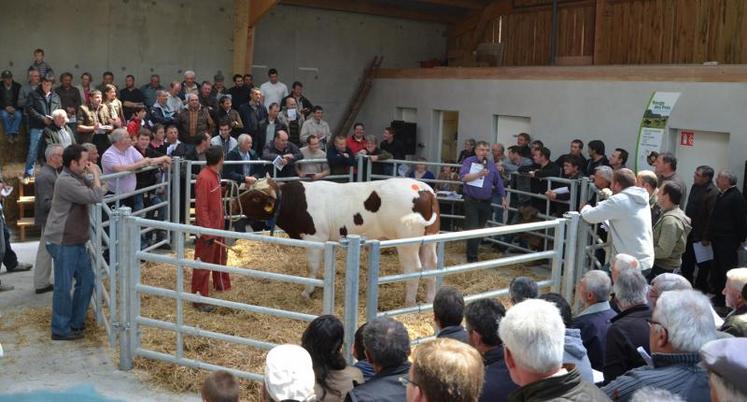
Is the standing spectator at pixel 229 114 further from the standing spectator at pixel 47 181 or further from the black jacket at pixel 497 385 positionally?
the black jacket at pixel 497 385

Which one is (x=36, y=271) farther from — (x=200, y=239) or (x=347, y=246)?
(x=347, y=246)

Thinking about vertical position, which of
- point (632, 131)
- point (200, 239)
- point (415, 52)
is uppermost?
point (415, 52)

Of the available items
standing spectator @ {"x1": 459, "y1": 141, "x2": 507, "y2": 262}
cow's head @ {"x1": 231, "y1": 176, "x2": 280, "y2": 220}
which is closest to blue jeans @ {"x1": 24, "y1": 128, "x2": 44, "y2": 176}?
cow's head @ {"x1": 231, "y1": 176, "x2": 280, "y2": 220}

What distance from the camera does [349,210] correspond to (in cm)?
761

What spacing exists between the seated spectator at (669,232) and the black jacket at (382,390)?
12.9 feet

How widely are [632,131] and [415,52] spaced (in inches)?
308

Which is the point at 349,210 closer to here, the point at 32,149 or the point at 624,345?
the point at 624,345

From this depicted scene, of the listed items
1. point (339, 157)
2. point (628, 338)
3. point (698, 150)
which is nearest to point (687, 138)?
point (698, 150)

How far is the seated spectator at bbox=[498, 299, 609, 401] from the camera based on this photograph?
2.55 meters

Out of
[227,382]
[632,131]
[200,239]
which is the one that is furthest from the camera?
[632,131]

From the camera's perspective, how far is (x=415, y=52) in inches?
693

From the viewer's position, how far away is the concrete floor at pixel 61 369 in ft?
17.4

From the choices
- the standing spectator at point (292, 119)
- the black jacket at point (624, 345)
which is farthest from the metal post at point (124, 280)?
the standing spectator at point (292, 119)

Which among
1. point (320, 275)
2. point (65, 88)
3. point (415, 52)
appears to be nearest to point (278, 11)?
point (415, 52)
